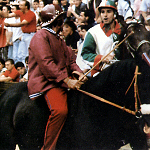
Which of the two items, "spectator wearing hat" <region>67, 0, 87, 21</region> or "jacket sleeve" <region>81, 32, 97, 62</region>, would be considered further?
"spectator wearing hat" <region>67, 0, 87, 21</region>

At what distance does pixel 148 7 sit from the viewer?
2.99 metres

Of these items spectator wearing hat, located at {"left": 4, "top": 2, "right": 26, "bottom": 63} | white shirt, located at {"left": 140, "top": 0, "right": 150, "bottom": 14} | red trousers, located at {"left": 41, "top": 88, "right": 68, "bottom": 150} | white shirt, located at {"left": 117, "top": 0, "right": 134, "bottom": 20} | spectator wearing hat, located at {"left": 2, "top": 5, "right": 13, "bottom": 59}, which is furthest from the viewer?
spectator wearing hat, located at {"left": 2, "top": 5, "right": 13, "bottom": 59}

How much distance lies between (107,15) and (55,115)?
1389 millimetres

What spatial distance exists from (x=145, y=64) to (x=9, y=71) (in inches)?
96.3

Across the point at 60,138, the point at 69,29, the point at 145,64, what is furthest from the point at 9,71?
the point at 145,64

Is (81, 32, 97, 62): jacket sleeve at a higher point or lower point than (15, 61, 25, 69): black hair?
higher

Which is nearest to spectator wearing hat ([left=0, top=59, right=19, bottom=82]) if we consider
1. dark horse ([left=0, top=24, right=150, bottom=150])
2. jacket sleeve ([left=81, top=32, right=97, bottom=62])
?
dark horse ([left=0, top=24, right=150, bottom=150])

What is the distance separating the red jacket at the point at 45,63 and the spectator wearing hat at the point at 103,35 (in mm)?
417

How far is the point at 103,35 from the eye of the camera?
3150 mm

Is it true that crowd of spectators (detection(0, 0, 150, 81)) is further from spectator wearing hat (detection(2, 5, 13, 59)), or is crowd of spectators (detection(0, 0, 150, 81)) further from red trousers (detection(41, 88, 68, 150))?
red trousers (detection(41, 88, 68, 150))

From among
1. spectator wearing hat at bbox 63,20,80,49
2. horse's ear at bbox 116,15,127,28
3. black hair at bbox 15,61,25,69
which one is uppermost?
horse's ear at bbox 116,15,127,28

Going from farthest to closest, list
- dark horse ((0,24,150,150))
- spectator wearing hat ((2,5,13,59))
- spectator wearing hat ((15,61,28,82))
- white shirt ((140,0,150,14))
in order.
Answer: spectator wearing hat ((2,5,13,59)) → spectator wearing hat ((15,61,28,82)) → white shirt ((140,0,150,14)) → dark horse ((0,24,150,150))

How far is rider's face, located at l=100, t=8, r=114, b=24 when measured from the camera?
3.06 m

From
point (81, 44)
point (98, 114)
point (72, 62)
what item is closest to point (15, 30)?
point (81, 44)
